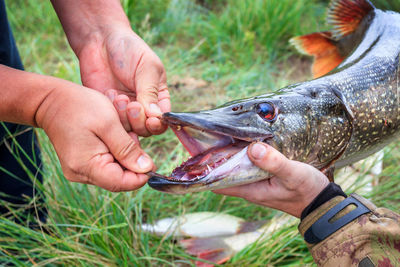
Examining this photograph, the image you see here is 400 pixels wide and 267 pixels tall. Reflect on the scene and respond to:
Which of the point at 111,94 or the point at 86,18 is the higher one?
the point at 86,18

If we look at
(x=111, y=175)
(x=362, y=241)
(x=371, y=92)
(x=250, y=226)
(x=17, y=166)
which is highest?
(x=371, y=92)

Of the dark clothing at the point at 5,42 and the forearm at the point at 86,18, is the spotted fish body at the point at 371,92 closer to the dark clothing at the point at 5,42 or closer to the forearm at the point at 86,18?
the forearm at the point at 86,18

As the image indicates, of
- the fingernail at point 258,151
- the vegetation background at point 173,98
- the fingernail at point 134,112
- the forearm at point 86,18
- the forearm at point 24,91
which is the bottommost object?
the vegetation background at point 173,98

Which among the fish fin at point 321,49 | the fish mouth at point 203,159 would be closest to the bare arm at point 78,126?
the fish mouth at point 203,159

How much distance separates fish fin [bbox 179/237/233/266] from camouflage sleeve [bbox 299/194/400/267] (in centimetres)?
62

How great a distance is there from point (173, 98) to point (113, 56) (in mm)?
1523

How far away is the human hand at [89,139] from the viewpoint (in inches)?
48.3

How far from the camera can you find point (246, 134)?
4.17 ft

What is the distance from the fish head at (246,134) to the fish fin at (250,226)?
2.03 ft

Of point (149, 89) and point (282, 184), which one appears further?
point (149, 89)

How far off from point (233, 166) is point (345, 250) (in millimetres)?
482

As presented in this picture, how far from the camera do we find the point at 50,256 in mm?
1674

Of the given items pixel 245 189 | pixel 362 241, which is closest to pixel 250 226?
pixel 245 189

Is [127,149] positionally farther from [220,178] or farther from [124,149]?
[220,178]
